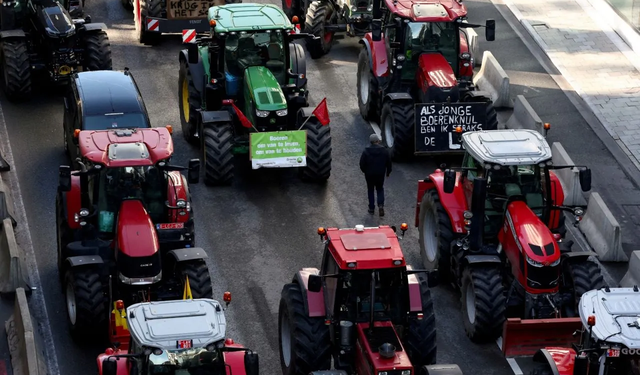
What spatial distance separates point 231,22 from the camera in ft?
89.4

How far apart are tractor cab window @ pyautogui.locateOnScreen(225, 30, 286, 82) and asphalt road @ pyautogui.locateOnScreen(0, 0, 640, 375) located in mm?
2120

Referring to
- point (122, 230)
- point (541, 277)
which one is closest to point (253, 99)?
point (122, 230)

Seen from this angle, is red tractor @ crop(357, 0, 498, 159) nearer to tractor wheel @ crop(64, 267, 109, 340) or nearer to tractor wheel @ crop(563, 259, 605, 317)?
tractor wheel @ crop(563, 259, 605, 317)

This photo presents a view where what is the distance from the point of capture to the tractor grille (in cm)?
2148

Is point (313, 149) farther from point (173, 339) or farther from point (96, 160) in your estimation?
point (173, 339)

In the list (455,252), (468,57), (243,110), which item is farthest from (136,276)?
(468,57)

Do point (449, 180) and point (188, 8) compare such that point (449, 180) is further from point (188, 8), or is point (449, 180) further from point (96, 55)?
point (188, 8)

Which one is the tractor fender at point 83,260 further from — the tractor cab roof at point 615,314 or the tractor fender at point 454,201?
the tractor cab roof at point 615,314

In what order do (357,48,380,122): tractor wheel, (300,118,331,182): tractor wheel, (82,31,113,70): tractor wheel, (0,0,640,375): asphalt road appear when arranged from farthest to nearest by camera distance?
(82,31,113,70): tractor wheel < (357,48,380,122): tractor wheel < (300,118,331,182): tractor wheel < (0,0,640,375): asphalt road

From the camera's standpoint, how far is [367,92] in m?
30.1

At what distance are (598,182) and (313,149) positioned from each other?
225 inches

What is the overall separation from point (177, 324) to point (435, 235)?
7459 mm

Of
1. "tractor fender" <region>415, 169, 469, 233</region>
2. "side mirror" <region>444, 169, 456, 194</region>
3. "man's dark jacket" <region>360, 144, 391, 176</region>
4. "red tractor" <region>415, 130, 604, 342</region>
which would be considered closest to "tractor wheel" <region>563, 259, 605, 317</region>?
"red tractor" <region>415, 130, 604, 342</region>

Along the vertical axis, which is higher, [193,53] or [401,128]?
[193,53]
